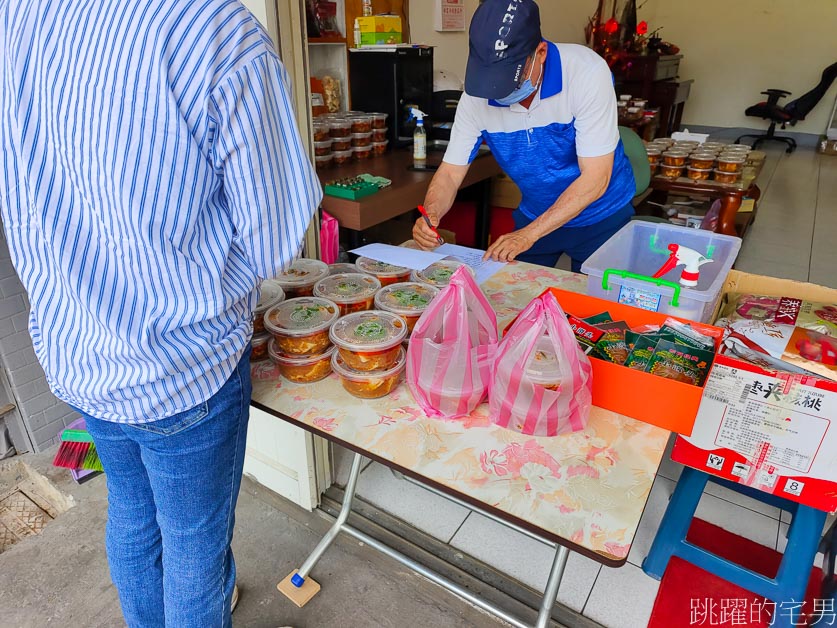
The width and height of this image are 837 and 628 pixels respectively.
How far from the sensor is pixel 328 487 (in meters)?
1.94

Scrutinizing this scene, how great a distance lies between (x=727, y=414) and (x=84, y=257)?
137 cm

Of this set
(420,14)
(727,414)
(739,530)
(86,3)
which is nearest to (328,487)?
(727,414)

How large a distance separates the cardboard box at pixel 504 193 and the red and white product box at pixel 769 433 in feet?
7.54

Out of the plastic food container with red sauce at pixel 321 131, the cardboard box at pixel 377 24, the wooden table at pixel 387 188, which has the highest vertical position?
the cardboard box at pixel 377 24

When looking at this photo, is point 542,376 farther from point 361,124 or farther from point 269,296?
point 361,124

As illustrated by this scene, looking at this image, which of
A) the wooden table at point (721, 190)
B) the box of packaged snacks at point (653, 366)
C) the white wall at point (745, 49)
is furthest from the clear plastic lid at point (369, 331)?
the white wall at point (745, 49)

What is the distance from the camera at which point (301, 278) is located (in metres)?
1.37

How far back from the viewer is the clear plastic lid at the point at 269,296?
4.02ft

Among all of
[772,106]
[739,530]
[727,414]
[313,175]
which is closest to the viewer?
[313,175]

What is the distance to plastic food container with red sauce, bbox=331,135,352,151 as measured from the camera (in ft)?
8.89

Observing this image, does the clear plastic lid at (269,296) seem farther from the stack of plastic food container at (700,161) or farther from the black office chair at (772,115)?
the black office chair at (772,115)

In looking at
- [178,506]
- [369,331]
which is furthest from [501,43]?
[178,506]

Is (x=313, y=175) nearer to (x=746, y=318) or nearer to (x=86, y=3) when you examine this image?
(x=86, y=3)

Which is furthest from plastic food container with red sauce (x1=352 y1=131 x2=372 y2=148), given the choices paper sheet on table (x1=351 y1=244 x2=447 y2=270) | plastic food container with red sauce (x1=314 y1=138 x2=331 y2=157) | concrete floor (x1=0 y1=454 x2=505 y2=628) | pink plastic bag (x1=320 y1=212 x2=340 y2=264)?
concrete floor (x1=0 y1=454 x2=505 y2=628)
